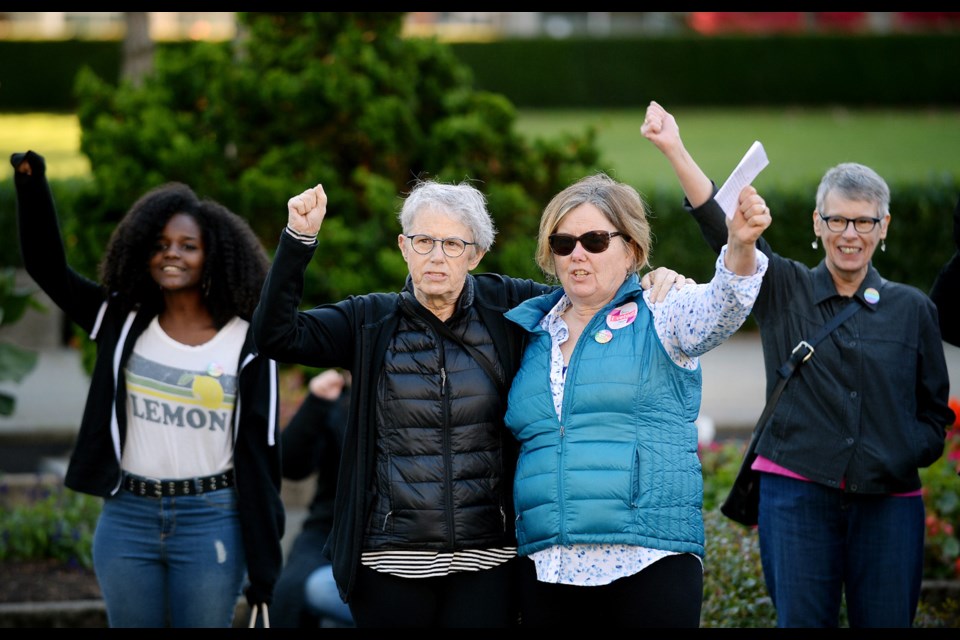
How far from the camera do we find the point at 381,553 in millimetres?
3410

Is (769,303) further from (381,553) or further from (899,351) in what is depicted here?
(381,553)

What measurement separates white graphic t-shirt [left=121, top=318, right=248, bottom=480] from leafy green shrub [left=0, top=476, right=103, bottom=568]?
199 cm

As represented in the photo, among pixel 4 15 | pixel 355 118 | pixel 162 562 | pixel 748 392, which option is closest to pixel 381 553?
pixel 162 562

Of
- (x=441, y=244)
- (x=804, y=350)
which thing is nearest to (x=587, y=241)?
(x=441, y=244)

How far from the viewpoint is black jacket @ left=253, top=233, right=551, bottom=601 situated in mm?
3393

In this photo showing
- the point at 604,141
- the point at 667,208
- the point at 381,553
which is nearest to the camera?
the point at 381,553

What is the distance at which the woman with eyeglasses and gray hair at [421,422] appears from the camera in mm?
3381

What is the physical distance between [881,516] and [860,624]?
36 centimetres

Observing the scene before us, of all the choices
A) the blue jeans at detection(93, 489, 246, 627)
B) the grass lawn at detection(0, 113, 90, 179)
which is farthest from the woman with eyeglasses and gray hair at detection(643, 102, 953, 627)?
the grass lawn at detection(0, 113, 90, 179)

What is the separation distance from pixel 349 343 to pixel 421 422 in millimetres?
354

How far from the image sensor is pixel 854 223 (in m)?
3.97

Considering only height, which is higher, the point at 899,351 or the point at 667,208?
the point at 667,208

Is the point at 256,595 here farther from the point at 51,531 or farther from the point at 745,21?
the point at 745,21

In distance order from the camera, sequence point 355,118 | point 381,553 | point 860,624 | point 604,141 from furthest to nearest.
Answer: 1. point 604,141
2. point 355,118
3. point 860,624
4. point 381,553
